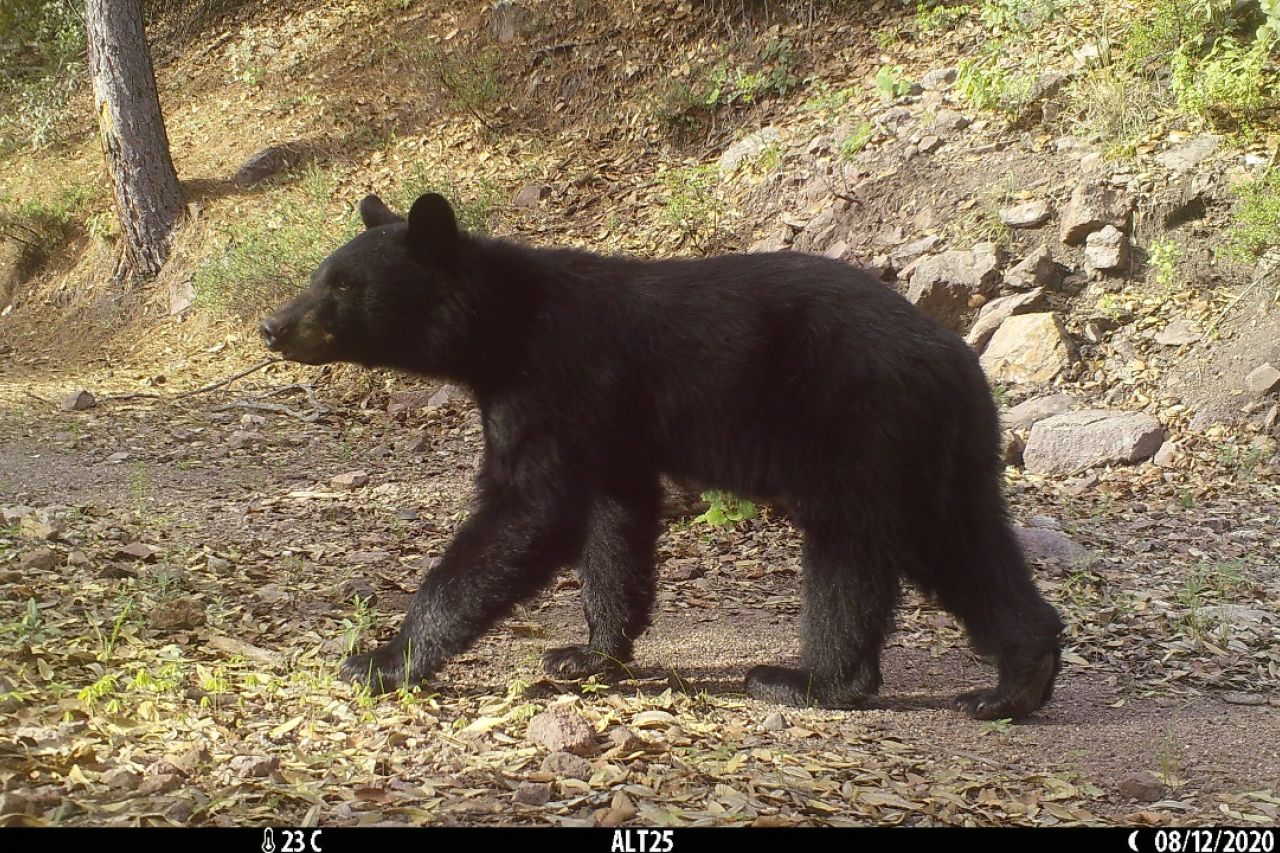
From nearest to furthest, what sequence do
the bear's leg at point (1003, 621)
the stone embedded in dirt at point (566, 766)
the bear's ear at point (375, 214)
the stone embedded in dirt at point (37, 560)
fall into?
the stone embedded in dirt at point (566, 766)
the bear's leg at point (1003, 621)
the stone embedded in dirt at point (37, 560)
the bear's ear at point (375, 214)

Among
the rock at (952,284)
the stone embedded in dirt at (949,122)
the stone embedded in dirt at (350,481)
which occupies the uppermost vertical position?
the stone embedded in dirt at (949,122)

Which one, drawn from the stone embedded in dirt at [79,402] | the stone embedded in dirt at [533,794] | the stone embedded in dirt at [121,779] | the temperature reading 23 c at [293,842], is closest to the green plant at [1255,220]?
the stone embedded in dirt at [533,794]

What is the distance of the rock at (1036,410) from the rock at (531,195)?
18.8ft

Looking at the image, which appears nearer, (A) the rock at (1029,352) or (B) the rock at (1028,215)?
(A) the rock at (1029,352)

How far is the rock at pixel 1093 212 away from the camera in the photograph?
9.34 meters

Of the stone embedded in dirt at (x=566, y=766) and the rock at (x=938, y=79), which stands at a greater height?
the rock at (x=938, y=79)

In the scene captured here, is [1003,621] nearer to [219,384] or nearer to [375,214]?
[375,214]

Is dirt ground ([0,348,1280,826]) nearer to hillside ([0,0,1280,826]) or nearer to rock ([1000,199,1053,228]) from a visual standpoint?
hillside ([0,0,1280,826])

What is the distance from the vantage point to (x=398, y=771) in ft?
12.4

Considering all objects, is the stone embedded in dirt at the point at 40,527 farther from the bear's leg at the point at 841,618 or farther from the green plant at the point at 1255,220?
the green plant at the point at 1255,220

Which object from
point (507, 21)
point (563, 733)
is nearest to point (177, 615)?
point (563, 733)

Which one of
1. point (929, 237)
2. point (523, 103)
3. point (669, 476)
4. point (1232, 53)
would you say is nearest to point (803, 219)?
point (929, 237)

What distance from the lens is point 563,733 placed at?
160 inches

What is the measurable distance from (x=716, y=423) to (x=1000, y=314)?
5.20 meters
